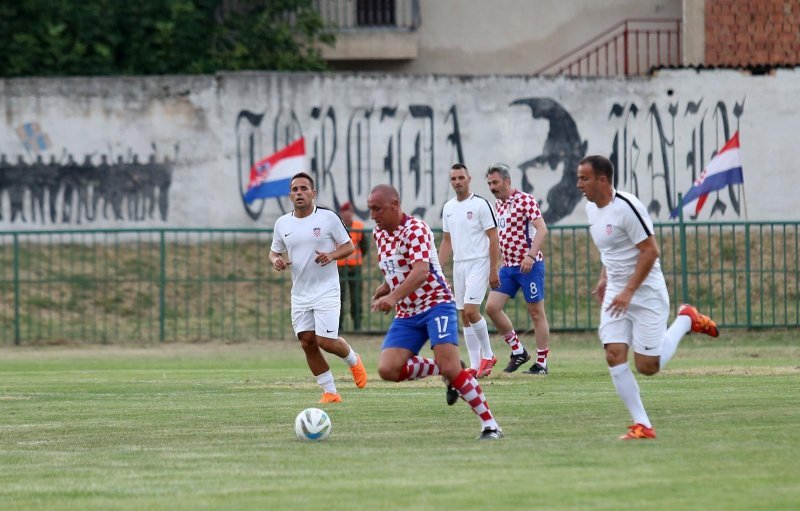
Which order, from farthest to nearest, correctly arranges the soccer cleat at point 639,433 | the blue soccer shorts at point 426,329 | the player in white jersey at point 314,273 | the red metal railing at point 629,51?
the red metal railing at point 629,51
the player in white jersey at point 314,273
the blue soccer shorts at point 426,329
the soccer cleat at point 639,433

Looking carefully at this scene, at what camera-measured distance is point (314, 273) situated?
1535cm

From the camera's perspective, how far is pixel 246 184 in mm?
31391

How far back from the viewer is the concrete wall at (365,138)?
30.9 m

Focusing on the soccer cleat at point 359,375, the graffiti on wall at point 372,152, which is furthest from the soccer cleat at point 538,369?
the graffiti on wall at point 372,152

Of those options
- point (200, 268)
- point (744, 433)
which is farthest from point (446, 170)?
point (744, 433)

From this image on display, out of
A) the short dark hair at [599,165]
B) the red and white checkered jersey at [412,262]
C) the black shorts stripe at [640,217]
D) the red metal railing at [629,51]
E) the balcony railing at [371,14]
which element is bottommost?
the red and white checkered jersey at [412,262]

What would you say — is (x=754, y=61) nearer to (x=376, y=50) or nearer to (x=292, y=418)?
(x=376, y=50)

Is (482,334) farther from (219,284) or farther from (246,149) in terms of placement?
(246,149)

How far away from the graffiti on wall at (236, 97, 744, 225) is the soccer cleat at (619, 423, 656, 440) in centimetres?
2035

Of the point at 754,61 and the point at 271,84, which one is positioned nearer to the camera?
the point at 271,84

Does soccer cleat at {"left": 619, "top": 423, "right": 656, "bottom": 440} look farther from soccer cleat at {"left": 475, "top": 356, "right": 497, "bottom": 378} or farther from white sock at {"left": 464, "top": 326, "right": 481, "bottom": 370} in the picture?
soccer cleat at {"left": 475, "top": 356, "right": 497, "bottom": 378}

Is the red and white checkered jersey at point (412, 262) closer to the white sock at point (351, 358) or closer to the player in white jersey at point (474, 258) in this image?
the white sock at point (351, 358)

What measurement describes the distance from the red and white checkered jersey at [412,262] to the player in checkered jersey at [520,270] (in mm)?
6182

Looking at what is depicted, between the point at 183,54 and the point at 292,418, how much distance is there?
2367 cm
